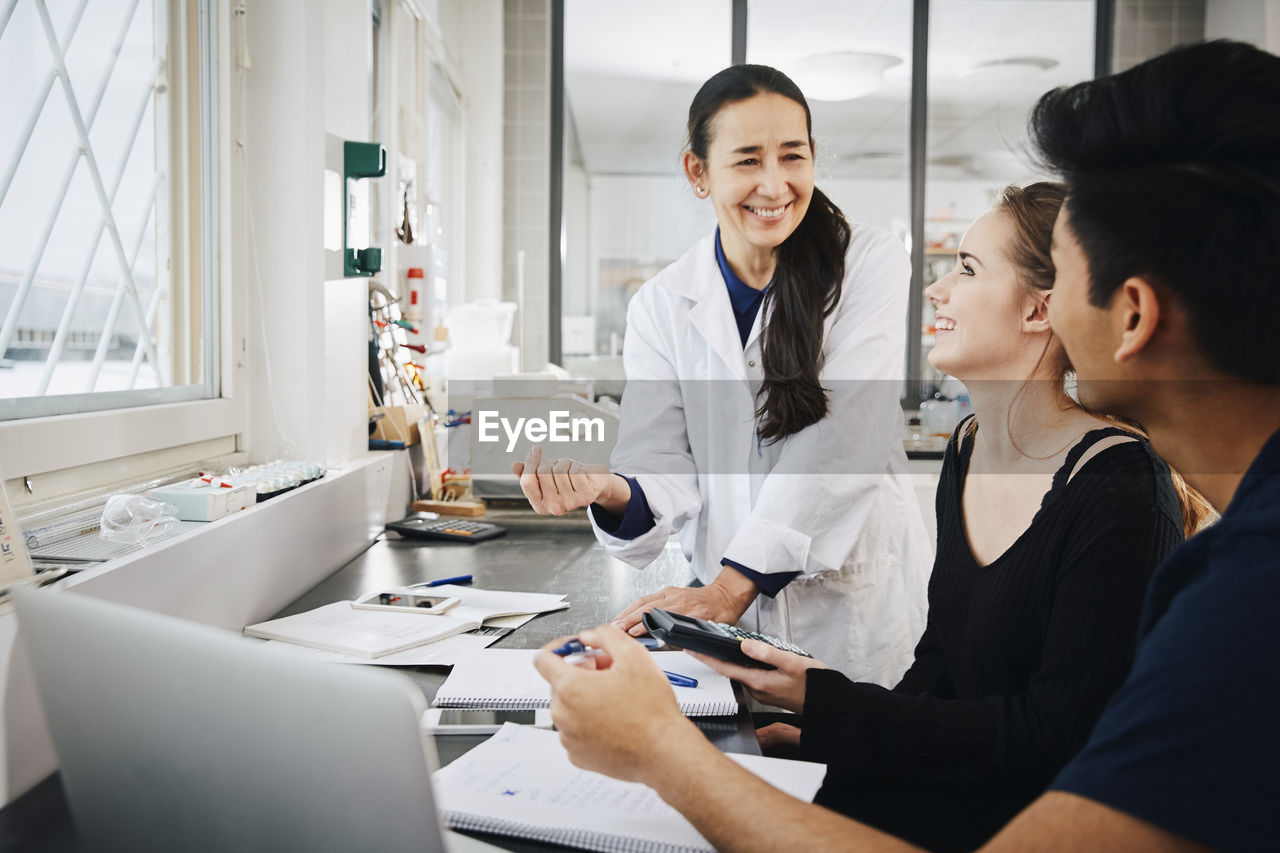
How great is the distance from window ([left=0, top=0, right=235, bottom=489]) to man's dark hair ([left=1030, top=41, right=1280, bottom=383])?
1.22 metres

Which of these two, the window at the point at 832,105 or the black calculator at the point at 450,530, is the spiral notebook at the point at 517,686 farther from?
the window at the point at 832,105

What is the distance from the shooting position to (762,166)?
168 centimetres

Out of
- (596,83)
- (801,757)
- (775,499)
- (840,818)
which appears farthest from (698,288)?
(596,83)

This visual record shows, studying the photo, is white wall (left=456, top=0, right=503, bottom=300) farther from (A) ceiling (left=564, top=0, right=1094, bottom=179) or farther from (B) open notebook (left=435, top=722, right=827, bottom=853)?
(B) open notebook (left=435, top=722, right=827, bottom=853)

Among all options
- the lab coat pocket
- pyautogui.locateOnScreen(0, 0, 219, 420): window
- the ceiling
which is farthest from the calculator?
the ceiling

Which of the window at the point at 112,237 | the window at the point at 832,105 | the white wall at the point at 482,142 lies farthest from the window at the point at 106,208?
the window at the point at 832,105

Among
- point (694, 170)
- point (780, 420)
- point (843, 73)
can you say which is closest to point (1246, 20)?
point (843, 73)

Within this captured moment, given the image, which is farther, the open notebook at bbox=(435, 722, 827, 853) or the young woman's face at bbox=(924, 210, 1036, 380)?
the young woman's face at bbox=(924, 210, 1036, 380)

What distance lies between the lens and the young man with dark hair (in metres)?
0.52

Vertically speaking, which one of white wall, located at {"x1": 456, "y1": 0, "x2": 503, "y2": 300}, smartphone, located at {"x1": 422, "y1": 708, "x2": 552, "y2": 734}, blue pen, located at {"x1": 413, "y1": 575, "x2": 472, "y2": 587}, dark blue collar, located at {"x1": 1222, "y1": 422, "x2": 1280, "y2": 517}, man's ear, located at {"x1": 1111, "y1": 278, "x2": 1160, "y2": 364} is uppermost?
white wall, located at {"x1": 456, "y1": 0, "x2": 503, "y2": 300}

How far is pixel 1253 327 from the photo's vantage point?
63 cm

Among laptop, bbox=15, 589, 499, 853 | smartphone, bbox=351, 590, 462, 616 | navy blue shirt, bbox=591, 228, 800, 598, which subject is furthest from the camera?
navy blue shirt, bbox=591, 228, 800, 598

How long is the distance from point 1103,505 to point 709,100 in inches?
42.0

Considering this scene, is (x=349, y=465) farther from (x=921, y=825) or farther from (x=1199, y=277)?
(x=1199, y=277)
